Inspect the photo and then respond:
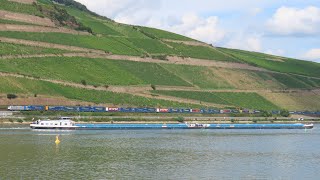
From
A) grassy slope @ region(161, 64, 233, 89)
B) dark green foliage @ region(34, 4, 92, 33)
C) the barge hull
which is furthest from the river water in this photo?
dark green foliage @ region(34, 4, 92, 33)

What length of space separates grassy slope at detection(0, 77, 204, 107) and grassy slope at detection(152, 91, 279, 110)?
6854mm

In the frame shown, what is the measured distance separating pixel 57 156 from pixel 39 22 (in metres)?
119

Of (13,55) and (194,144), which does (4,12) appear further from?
(194,144)

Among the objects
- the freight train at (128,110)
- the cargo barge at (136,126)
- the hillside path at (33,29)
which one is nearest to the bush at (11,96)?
the freight train at (128,110)

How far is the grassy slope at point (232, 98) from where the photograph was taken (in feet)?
526

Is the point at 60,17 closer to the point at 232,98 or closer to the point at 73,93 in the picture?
the point at 73,93

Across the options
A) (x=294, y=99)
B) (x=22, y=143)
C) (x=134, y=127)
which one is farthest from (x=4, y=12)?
(x=22, y=143)

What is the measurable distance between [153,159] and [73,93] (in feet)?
266

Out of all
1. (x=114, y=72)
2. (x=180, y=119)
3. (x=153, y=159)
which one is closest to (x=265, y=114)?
(x=180, y=119)

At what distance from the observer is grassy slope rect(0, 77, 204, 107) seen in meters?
132

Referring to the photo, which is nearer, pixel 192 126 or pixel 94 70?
pixel 192 126

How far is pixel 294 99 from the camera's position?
183750 mm

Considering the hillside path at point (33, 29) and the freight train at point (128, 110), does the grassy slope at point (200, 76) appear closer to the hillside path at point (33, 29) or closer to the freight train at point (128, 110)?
the freight train at point (128, 110)

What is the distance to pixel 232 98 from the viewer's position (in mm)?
168125
